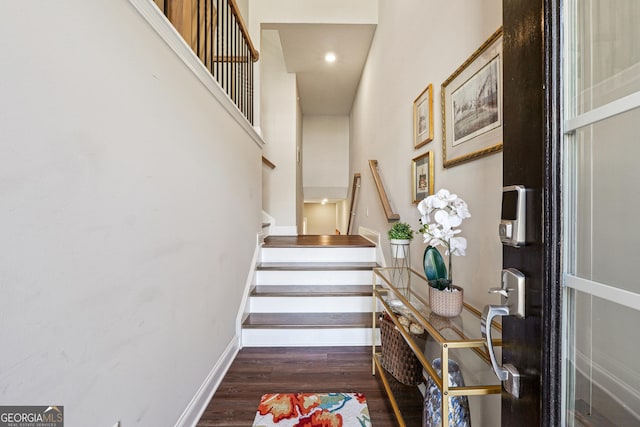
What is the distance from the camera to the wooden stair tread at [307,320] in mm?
2127

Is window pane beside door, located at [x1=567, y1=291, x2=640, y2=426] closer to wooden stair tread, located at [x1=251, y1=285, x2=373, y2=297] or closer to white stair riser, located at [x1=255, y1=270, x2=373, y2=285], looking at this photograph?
wooden stair tread, located at [x1=251, y1=285, x2=373, y2=297]

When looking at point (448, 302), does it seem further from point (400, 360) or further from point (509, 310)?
point (400, 360)

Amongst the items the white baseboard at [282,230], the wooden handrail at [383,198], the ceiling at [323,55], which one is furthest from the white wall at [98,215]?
the white baseboard at [282,230]

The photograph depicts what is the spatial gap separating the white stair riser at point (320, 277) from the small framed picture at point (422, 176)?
107cm

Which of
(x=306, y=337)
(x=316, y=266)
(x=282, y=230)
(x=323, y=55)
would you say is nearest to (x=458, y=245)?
(x=306, y=337)

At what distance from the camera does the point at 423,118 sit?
170 centimetres

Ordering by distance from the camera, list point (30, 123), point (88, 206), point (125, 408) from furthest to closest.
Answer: point (125, 408) → point (88, 206) → point (30, 123)

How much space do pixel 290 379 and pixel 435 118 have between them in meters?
1.90

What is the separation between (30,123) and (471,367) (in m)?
1.69

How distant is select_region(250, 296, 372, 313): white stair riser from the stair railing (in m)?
1.81

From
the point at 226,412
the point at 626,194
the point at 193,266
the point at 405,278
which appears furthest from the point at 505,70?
the point at 226,412

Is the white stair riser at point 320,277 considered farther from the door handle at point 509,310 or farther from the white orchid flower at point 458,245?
the door handle at point 509,310

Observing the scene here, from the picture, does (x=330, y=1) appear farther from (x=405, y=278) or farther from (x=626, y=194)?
(x=626, y=194)

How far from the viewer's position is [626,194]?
17.5 inches
